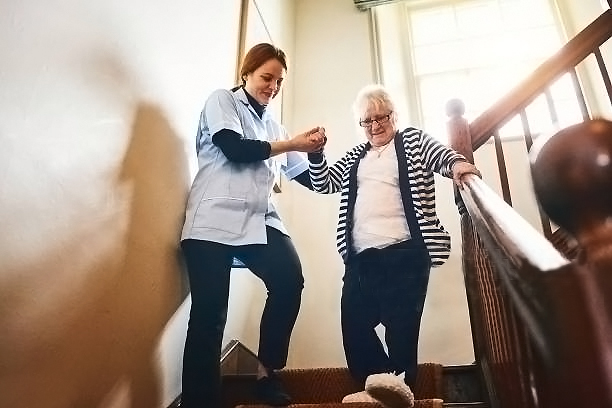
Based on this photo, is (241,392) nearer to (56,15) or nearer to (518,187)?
(56,15)

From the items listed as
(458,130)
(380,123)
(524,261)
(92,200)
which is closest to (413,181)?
(380,123)

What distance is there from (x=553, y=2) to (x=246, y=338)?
9.77 ft

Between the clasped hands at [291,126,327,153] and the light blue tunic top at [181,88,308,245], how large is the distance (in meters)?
0.14

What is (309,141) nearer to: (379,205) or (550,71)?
(379,205)

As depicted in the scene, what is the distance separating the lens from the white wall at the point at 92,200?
109 cm

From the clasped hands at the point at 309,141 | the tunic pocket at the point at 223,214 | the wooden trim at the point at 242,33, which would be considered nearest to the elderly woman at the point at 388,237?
the clasped hands at the point at 309,141

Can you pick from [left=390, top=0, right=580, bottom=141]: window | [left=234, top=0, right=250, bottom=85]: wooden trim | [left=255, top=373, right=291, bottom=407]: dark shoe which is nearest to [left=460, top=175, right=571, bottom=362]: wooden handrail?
[left=255, top=373, right=291, bottom=407]: dark shoe

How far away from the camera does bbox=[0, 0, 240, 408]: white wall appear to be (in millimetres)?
1089

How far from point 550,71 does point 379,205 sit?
31.2 inches

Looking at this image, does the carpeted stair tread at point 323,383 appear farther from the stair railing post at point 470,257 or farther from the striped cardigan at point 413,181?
the striped cardigan at point 413,181

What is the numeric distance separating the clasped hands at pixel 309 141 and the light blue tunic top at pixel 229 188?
0.14m

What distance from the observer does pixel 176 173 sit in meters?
1.79

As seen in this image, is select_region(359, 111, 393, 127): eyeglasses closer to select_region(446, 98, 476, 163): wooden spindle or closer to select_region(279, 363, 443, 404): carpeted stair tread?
select_region(446, 98, 476, 163): wooden spindle

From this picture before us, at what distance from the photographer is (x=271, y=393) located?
5.00 ft
